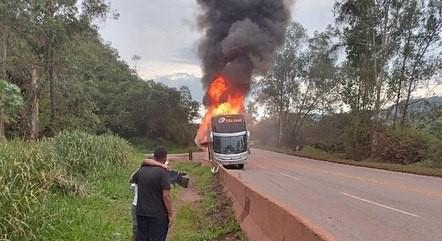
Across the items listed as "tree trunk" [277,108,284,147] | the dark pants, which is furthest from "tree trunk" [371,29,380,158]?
"tree trunk" [277,108,284,147]

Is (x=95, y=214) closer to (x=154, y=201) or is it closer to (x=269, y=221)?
(x=154, y=201)

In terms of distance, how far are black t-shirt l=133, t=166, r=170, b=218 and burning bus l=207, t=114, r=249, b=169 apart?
72.0ft

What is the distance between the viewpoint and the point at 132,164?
903 inches

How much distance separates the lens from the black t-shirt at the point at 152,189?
6957mm

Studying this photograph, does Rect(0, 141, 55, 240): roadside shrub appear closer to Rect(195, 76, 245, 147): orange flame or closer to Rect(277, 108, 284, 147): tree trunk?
Rect(195, 76, 245, 147): orange flame

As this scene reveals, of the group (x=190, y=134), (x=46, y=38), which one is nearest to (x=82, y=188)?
(x=46, y=38)

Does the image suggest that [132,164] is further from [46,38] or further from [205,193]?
[46,38]

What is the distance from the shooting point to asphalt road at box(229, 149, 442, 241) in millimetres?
8961

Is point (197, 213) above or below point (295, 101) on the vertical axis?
below

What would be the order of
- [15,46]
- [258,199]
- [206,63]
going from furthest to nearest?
1. [206,63]
2. [15,46]
3. [258,199]

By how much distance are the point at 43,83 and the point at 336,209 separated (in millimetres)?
22064

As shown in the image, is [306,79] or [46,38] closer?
[46,38]

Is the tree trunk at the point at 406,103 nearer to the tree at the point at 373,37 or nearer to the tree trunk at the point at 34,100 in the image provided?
the tree at the point at 373,37

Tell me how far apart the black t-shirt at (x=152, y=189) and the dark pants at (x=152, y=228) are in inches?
3.9
